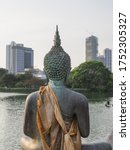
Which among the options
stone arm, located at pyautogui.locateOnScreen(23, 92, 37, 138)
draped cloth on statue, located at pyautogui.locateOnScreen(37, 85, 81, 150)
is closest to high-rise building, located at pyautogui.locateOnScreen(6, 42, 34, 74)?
stone arm, located at pyautogui.locateOnScreen(23, 92, 37, 138)

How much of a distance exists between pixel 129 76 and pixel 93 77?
1983 inches

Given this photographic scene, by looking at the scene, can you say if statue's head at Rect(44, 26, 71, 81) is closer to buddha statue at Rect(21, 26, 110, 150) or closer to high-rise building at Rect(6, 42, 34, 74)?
Result: buddha statue at Rect(21, 26, 110, 150)

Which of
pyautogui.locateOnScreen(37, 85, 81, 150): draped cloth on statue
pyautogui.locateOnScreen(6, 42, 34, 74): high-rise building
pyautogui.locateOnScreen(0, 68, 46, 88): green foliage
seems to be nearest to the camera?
pyautogui.locateOnScreen(37, 85, 81, 150): draped cloth on statue

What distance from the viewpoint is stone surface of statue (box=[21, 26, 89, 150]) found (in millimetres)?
2662

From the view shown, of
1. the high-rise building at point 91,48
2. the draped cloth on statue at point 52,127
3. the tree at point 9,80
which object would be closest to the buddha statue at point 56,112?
the draped cloth on statue at point 52,127

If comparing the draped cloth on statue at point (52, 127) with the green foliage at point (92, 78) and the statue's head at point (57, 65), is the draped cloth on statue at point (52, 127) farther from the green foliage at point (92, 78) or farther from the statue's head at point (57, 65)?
the green foliage at point (92, 78)

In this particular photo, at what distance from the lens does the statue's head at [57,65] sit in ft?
8.80

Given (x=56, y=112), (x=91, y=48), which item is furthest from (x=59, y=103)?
(x=91, y=48)

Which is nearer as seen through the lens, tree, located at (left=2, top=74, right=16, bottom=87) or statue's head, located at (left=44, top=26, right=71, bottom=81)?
statue's head, located at (left=44, top=26, right=71, bottom=81)

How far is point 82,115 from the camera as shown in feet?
8.89

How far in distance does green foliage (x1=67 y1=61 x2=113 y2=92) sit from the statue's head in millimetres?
46557

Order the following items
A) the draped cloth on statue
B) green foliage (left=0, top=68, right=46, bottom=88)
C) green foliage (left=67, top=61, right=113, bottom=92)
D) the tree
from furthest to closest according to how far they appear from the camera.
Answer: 1. the tree
2. green foliage (left=0, top=68, right=46, bottom=88)
3. green foliage (left=67, top=61, right=113, bottom=92)
4. the draped cloth on statue

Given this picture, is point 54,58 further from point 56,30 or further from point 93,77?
point 93,77

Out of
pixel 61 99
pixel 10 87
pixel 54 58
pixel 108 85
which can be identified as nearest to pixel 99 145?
pixel 61 99
